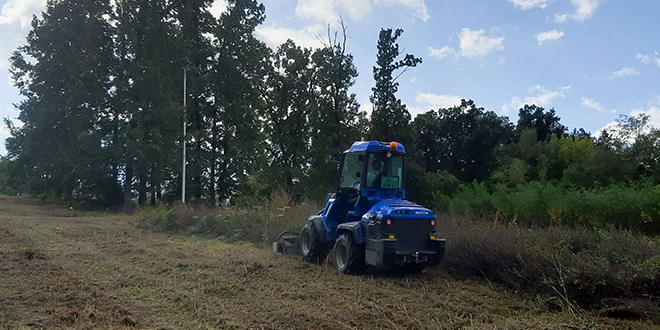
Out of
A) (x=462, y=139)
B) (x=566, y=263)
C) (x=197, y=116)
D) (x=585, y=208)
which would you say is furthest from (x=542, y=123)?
(x=566, y=263)

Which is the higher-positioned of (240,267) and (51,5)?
(51,5)

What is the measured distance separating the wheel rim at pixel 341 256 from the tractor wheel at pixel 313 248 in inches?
40.2

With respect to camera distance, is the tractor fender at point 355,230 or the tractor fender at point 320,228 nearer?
the tractor fender at point 355,230

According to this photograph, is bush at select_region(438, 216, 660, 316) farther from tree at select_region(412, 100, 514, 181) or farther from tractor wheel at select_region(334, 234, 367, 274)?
tree at select_region(412, 100, 514, 181)

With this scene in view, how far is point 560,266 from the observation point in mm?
7219

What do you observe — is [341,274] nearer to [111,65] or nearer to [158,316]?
[158,316]

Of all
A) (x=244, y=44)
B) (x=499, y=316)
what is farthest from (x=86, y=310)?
(x=244, y=44)

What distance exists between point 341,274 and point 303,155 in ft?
87.2

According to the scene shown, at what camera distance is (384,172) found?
1066cm

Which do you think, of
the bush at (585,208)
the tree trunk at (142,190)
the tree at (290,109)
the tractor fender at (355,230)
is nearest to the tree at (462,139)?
the tree at (290,109)

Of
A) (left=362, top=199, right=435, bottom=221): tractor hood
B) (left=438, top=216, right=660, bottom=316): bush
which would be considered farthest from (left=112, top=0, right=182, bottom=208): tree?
(left=438, top=216, right=660, bottom=316): bush

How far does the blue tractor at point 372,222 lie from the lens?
9281mm

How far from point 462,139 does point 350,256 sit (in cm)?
3261

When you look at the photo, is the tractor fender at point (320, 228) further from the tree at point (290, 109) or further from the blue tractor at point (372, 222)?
the tree at point (290, 109)
